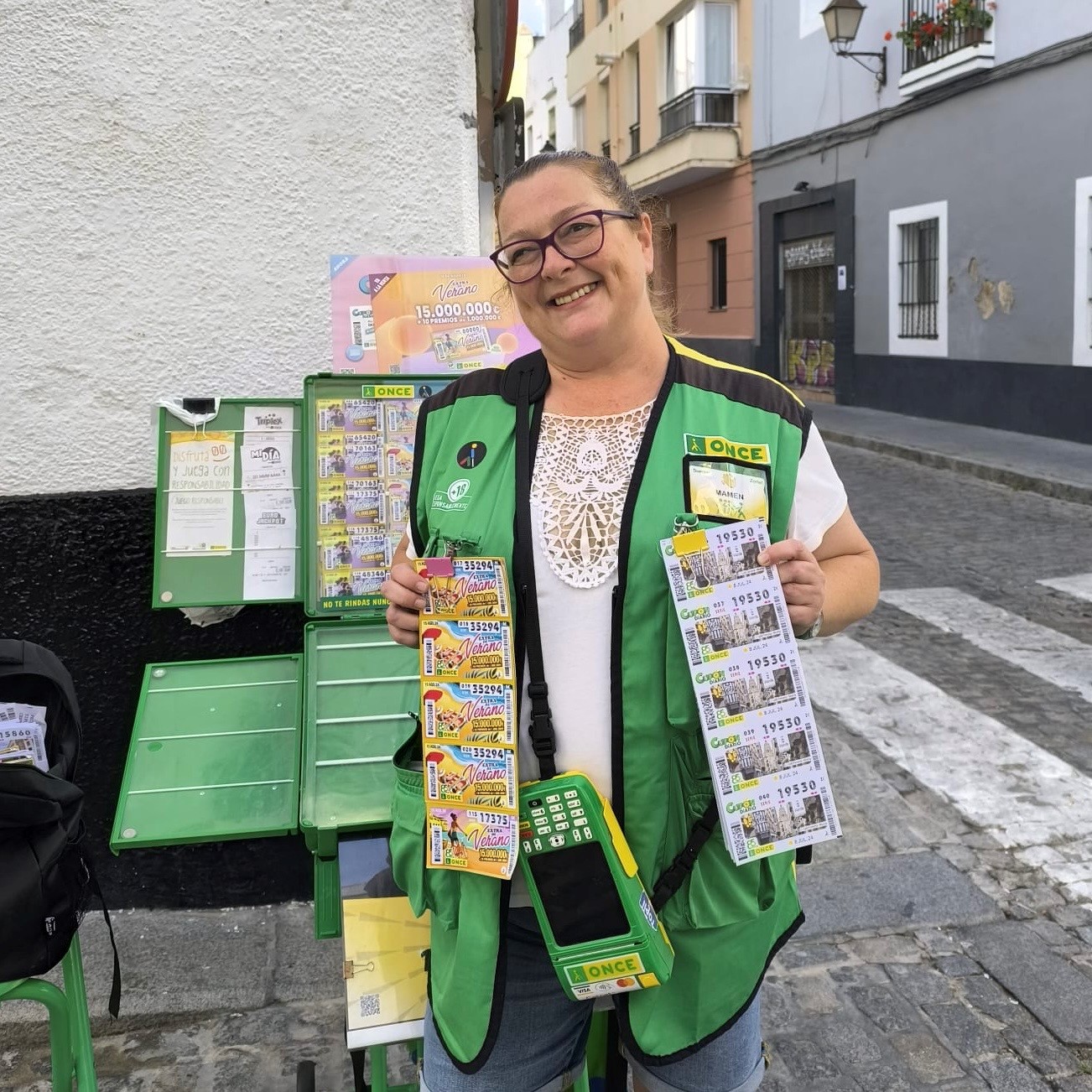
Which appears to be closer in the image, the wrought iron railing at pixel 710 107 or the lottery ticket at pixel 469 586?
the lottery ticket at pixel 469 586

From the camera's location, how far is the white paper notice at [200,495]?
2629 millimetres

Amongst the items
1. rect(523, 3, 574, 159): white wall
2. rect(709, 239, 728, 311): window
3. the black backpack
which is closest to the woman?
the black backpack

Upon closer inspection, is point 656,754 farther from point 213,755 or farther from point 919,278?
point 919,278

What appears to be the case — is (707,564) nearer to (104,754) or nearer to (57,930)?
(57,930)

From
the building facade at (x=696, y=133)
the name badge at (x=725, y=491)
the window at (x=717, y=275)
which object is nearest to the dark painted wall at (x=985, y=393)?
the building facade at (x=696, y=133)

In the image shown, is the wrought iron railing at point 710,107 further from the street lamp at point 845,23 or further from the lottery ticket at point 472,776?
the lottery ticket at point 472,776

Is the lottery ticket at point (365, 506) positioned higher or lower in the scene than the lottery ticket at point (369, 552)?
higher

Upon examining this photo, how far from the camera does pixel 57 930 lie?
1.86 m

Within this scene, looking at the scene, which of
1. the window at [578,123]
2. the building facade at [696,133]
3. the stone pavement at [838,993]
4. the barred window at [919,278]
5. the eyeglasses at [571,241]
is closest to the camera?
the eyeglasses at [571,241]

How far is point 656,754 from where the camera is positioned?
1582 mm

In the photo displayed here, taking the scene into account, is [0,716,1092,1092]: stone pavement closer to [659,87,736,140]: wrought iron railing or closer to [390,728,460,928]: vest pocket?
[390,728,460,928]: vest pocket

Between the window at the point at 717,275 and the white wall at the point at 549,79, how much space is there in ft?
28.1

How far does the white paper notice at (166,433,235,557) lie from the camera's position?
263 centimetres

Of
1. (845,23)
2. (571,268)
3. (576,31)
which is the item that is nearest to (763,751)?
(571,268)
